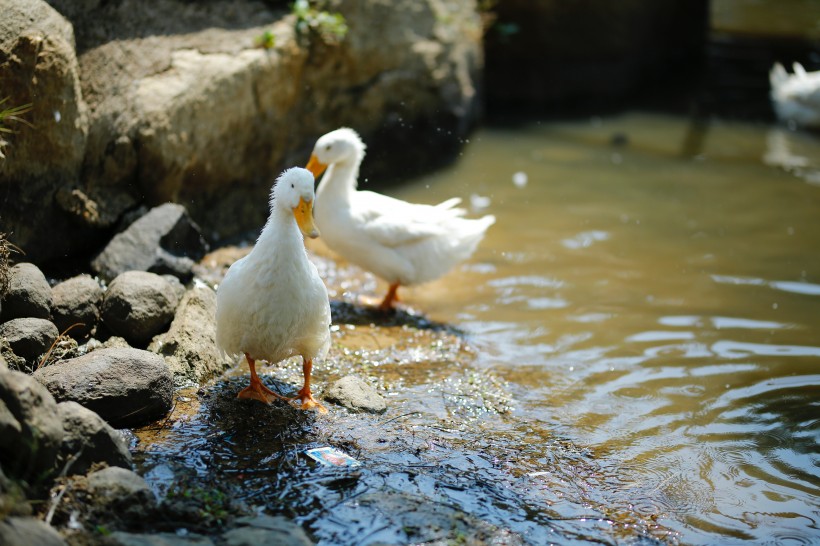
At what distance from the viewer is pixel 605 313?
20.7 feet

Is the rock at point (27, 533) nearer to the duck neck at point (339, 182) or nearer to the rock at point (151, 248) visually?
the rock at point (151, 248)

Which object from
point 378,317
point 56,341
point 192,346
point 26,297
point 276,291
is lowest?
point 378,317

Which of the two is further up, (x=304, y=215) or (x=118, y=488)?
(x=304, y=215)

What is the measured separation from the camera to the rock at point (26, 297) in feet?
14.9

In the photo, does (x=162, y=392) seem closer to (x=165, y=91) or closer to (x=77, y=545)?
(x=77, y=545)

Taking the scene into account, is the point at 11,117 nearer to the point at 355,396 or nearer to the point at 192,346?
the point at 192,346

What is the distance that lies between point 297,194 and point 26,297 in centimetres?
167

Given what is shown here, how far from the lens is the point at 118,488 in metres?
3.29

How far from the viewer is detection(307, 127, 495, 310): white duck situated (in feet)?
20.2

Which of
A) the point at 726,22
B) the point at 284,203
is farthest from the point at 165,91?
the point at 726,22

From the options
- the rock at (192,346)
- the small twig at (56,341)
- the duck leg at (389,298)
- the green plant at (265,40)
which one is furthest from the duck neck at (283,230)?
the green plant at (265,40)

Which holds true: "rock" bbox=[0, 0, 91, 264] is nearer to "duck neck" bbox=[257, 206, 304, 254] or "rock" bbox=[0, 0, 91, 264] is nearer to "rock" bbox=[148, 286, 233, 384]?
"rock" bbox=[148, 286, 233, 384]

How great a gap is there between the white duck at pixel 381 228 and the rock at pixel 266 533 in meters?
3.05

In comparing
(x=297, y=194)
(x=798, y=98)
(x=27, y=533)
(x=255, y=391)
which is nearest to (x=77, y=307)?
(x=255, y=391)
